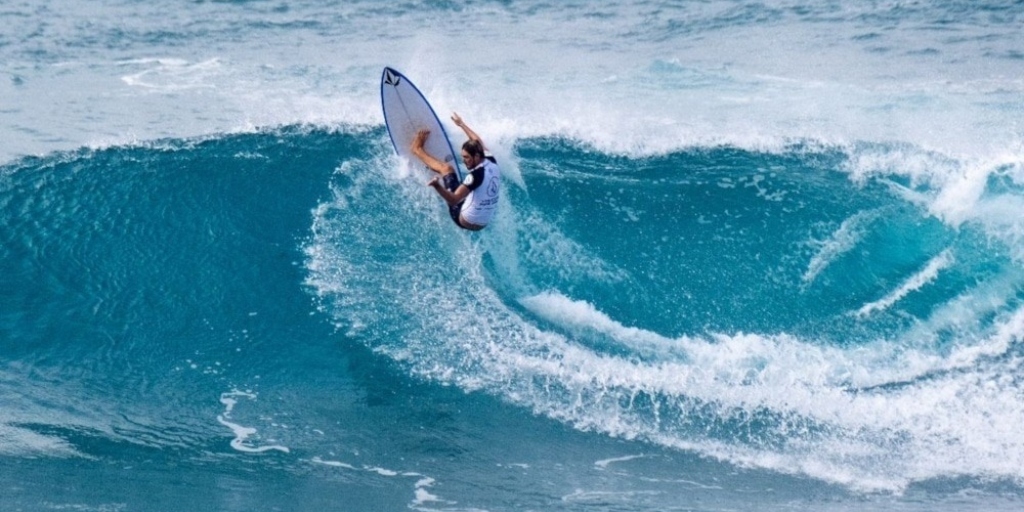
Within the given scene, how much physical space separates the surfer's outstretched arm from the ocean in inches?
28.2

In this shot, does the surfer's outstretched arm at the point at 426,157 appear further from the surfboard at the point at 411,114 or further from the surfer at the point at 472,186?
the surfboard at the point at 411,114

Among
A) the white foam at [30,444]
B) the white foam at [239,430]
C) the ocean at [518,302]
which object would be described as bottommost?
the white foam at [30,444]

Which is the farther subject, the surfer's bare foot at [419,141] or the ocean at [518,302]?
the surfer's bare foot at [419,141]

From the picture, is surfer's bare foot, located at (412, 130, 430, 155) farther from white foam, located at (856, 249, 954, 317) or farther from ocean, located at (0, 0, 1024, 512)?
white foam, located at (856, 249, 954, 317)

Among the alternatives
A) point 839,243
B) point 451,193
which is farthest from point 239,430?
point 839,243

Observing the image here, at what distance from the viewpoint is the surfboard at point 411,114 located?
1014 cm

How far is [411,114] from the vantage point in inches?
404

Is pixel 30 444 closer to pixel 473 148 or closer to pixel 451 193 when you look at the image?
pixel 451 193

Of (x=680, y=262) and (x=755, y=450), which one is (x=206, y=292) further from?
(x=755, y=450)

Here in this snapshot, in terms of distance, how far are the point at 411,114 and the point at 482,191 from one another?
1.90m

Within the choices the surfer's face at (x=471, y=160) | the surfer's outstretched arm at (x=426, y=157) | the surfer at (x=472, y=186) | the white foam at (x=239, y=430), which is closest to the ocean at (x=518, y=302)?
the white foam at (x=239, y=430)

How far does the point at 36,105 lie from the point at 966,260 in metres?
12.7

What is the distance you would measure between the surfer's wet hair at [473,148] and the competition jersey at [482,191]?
0.33 ft

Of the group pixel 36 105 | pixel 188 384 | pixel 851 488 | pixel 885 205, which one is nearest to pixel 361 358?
pixel 188 384
